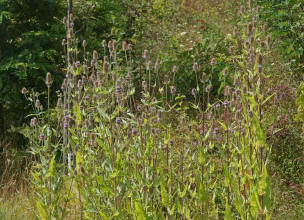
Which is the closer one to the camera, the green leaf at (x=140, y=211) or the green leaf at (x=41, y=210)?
the green leaf at (x=140, y=211)

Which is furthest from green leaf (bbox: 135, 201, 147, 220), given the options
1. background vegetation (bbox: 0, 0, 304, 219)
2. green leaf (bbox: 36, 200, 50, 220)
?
green leaf (bbox: 36, 200, 50, 220)

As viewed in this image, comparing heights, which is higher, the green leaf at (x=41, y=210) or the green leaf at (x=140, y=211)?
the green leaf at (x=140, y=211)

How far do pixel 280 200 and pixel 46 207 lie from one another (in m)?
2.10

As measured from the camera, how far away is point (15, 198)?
4.40 m

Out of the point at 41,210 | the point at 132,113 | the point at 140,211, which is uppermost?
the point at 132,113

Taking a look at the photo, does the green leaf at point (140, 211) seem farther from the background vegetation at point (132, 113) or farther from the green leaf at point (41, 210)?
the green leaf at point (41, 210)

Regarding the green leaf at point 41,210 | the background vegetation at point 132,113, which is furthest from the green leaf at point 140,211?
the green leaf at point 41,210

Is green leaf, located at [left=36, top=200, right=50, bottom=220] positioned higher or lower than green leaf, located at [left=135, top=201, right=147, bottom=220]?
lower

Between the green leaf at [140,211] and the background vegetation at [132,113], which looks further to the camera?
the background vegetation at [132,113]

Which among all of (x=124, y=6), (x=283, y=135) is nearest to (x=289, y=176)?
(x=283, y=135)

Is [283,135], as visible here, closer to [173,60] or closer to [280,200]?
[280,200]

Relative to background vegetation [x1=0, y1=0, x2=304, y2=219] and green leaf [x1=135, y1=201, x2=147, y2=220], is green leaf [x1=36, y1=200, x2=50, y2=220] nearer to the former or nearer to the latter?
background vegetation [x1=0, y1=0, x2=304, y2=219]

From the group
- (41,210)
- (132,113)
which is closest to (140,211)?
(41,210)

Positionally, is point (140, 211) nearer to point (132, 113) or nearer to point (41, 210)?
point (41, 210)
